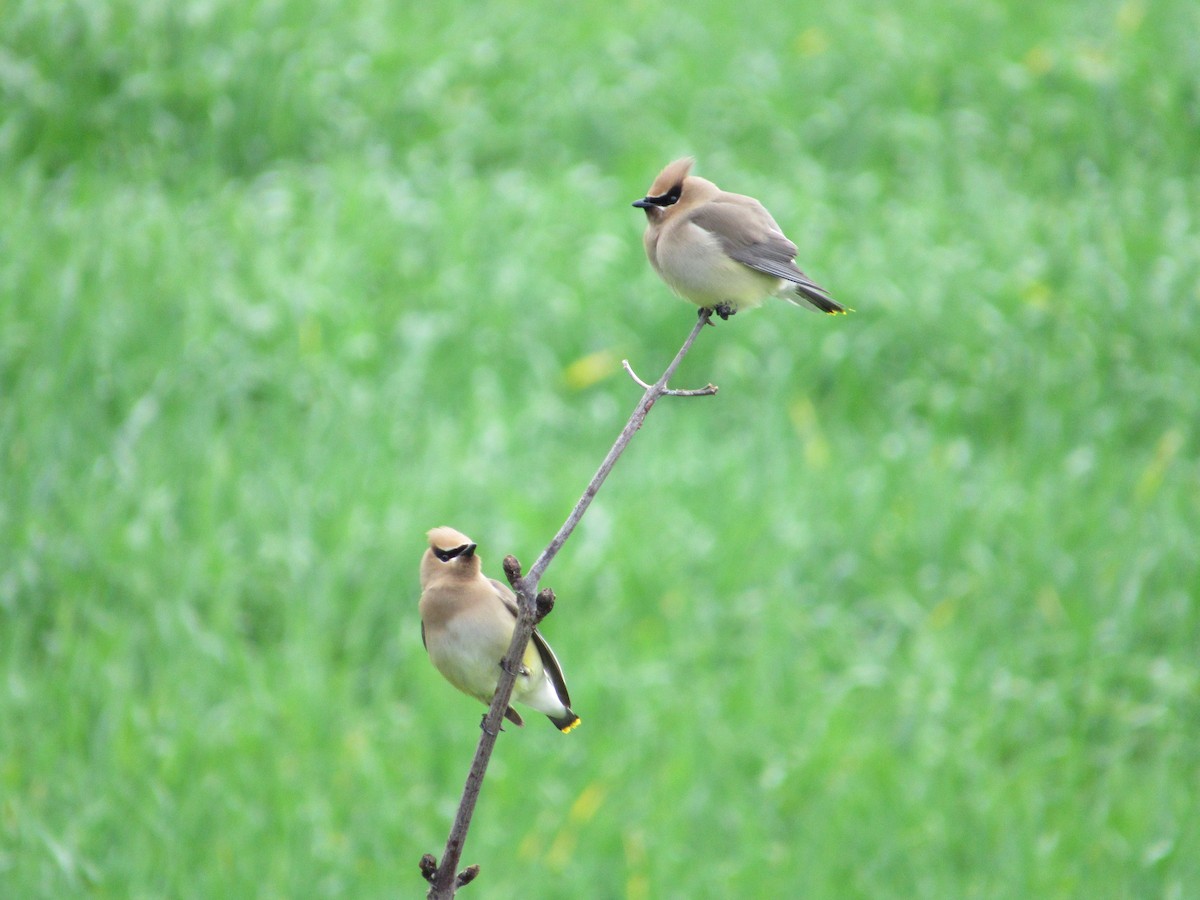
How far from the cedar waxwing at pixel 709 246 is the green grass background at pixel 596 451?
3132mm

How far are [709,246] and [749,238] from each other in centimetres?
11

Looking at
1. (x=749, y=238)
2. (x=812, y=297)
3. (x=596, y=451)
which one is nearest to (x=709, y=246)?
(x=749, y=238)

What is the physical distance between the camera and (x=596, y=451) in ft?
25.8

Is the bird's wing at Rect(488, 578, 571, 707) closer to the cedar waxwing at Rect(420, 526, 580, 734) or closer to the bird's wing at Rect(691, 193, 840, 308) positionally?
the cedar waxwing at Rect(420, 526, 580, 734)

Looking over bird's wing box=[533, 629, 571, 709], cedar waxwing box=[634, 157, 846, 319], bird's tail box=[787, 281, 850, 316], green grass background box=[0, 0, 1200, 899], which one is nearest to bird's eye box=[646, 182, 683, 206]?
cedar waxwing box=[634, 157, 846, 319]

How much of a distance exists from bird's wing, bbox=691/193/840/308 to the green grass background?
3129 millimetres

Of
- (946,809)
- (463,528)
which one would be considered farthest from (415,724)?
(946,809)

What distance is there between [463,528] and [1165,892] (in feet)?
11.9

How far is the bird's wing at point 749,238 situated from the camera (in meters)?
3.11

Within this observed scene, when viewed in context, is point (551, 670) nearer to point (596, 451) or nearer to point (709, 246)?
point (709, 246)

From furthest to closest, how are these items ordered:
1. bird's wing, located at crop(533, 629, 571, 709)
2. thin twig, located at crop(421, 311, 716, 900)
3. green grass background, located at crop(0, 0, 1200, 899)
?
green grass background, located at crop(0, 0, 1200, 899)
bird's wing, located at crop(533, 629, 571, 709)
thin twig, located at crop(421, 311, 716, 900)

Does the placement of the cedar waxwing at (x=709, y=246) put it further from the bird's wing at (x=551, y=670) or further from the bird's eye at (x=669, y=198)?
the bird's wing at (x=551, y=670)

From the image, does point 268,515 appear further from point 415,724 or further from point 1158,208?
point 1158,208

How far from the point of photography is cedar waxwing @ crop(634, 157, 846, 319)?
3123 millimetres
